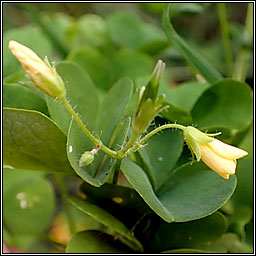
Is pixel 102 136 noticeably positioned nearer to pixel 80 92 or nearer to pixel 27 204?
pixel 80 92

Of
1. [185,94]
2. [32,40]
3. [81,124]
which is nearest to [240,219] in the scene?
[185,94]

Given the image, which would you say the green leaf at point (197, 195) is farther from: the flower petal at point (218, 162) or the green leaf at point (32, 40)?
the green leaf at point (32, 40)

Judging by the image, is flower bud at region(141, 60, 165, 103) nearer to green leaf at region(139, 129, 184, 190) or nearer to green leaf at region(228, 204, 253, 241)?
green leaf at region(139, 129, 184, 190)

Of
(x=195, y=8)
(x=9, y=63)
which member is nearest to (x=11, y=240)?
(x=9, y=63)

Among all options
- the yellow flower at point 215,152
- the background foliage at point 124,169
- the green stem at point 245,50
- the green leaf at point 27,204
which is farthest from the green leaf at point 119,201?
the green stem at point 245,50

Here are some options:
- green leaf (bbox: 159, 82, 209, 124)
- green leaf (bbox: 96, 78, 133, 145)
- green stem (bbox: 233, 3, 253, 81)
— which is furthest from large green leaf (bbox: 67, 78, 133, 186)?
green stem (bbox: 233, 3, 253, 81)

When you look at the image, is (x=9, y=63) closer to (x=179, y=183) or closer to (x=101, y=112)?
(x=101, y=112)
